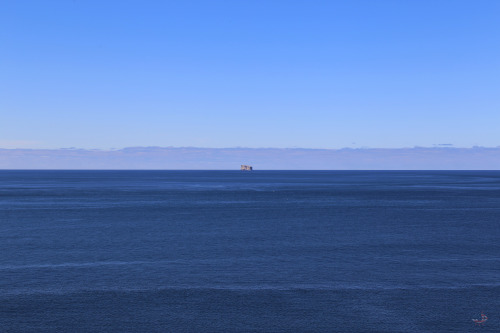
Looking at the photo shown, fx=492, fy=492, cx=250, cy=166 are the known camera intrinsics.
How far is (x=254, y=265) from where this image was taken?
37312 mm

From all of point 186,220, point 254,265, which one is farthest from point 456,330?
point 186,220

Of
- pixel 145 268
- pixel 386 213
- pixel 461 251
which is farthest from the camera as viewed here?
pixel 386 213

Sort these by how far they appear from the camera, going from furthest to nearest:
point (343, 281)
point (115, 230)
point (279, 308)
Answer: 1. point (115, 230)
2. point (343, 281)
3. point (279, 308)

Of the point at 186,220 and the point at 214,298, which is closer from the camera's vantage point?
the point at 214,298

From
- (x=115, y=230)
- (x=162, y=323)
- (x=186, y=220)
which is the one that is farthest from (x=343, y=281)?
(x=186, y=220)

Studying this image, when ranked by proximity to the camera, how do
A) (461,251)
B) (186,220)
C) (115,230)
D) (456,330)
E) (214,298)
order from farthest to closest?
(186,220)
(115,230)
(461,251)
(214,298)
(456,330)

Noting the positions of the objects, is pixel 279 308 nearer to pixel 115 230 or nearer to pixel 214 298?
pixel 214 298

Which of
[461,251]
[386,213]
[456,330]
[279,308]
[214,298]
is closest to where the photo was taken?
[456,330]

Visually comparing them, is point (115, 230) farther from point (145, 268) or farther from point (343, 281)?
point (343, 281)

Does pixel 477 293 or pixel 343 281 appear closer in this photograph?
pixel 477 293

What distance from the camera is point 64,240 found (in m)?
49.6

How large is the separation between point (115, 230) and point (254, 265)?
86.4ft

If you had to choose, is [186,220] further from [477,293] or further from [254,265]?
[477,293]

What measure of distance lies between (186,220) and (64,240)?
22.0 meters
